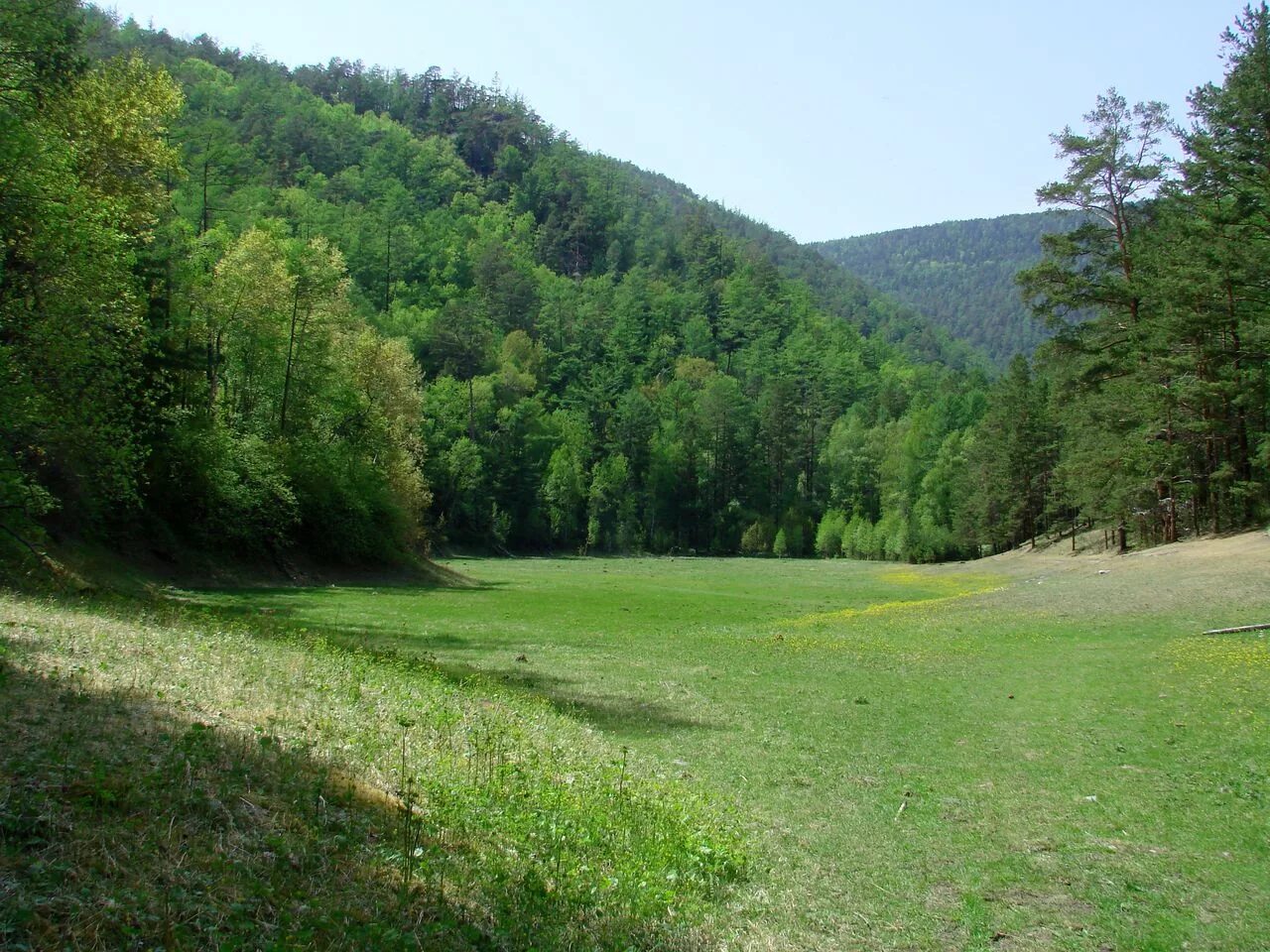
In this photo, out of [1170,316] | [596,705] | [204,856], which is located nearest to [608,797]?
[204,856]

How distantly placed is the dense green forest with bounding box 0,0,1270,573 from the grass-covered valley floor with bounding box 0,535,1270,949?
1131 centimetres

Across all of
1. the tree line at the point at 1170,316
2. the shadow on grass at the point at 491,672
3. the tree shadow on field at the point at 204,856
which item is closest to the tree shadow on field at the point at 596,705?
the shadow on grass at the point at 491,672

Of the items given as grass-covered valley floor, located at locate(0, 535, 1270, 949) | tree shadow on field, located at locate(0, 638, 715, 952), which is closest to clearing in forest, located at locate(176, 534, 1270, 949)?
grass-covered valley floor, located at locate(0, 535, 1270, 949)

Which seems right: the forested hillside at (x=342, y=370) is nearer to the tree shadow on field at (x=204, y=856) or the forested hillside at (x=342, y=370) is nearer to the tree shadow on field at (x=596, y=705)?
the tree shadow on field at (x=596, y=705)

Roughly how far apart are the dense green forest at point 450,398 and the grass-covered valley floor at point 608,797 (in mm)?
11310

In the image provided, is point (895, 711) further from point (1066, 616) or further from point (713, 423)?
point (713, 423)

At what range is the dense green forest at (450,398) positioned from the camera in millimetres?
25875

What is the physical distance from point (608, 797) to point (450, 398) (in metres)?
120

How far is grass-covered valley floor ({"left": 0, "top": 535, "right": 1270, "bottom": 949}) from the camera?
6.50 metres

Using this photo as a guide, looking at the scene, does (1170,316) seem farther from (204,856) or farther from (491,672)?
(204,856)

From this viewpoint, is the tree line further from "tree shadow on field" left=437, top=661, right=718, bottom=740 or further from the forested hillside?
the forested hillside

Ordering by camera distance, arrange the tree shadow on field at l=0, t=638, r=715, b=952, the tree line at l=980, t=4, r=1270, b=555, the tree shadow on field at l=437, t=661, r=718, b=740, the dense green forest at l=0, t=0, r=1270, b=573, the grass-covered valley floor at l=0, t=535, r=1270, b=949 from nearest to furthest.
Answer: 1. the tree shadow on field at l=0, t=638, r=715, b=952
2. the grass-covered valley floor at l=0, t=535, r=1270, b=949
3. the tree shadow on field at l=437, t=661, r=718, b=740
4. the dense green forest at l=0, t=0, r=1270, b=573
5. the tree line at l=980, t=4, r=1270, b=555

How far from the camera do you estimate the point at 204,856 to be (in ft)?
21.2

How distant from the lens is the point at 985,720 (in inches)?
634
